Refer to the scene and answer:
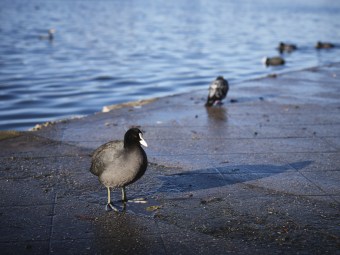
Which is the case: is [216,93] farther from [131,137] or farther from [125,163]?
[125,163]

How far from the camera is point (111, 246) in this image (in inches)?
215

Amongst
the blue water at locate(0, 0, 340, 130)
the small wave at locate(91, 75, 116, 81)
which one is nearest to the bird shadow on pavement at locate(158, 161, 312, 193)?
the blue water at locate(0, 0, 340, 130)

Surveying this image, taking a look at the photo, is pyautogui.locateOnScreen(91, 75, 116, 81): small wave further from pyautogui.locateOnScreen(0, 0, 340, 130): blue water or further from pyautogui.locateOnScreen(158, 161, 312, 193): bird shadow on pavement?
pyautogui.locateOnScreen(158, 161, 312, 193): bird shadow on pavement

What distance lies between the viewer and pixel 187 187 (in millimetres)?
7258

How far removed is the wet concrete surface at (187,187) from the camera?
18.3 feet

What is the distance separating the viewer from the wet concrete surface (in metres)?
5.59

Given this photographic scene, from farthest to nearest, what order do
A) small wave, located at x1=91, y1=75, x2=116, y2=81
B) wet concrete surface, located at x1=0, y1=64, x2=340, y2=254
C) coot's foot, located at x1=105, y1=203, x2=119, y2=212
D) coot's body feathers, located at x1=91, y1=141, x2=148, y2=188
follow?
small wave, located at x1=91, y1=75, x2=116, y2=81, coot's foot, located at x1=105, y1=203, x2=119, y2=212, coot's body feathers, located at x1=91, y1=141, x2=148, y2=188, wet concrete surface, located at x1=0, y1=64, x2=340, y2=254

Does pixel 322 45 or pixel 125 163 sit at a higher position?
pixel 125 163

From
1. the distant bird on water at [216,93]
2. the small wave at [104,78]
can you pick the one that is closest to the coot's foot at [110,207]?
the distant bird on water at [216,93]

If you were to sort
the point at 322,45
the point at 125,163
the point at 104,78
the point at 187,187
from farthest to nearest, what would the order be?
Result: the point at 322,45 < the point at 104,78 < the point at 187,187 < the point at 125,163

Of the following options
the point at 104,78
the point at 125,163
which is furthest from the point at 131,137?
the point at 104,78

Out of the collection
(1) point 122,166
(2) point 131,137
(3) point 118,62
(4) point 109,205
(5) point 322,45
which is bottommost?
(5) point 322,45

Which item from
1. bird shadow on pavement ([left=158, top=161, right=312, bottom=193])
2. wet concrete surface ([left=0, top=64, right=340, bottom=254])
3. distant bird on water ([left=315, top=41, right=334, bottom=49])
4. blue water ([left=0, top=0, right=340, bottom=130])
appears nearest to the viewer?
wet concrete surface ([left=0, top=64, right=340, bottom=254])

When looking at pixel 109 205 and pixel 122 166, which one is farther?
pixel 109 205
